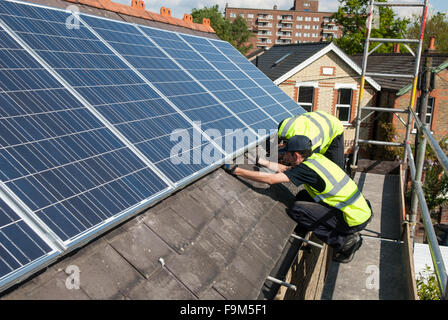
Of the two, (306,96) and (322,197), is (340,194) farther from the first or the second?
(306,96)

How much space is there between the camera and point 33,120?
13.1 feet

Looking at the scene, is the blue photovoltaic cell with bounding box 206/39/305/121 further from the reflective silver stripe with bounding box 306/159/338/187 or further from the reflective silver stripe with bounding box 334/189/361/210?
the reflective silver stripe with bounding box 334/189/361/210

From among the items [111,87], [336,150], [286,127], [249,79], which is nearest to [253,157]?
[286,127]

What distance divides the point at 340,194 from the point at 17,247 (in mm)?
4190

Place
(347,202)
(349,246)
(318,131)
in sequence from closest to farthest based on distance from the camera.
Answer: (347,202) → (349,246) → (318,131)

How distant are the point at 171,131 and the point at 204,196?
102 centimetres

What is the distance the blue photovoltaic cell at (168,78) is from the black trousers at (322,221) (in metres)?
1.25

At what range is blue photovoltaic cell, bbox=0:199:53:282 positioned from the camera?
2805 millimetres

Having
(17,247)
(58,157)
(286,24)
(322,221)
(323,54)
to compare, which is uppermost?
(286,24)

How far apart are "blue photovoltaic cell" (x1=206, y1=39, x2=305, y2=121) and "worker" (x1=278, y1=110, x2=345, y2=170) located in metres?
1.11

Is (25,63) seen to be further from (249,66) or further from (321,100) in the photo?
(321,100)

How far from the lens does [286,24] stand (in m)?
120

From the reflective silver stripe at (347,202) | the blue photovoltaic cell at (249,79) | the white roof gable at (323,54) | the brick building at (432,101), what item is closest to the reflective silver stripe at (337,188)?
the reflective silver stripe at (347,202)

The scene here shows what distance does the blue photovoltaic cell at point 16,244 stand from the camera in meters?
2.80
